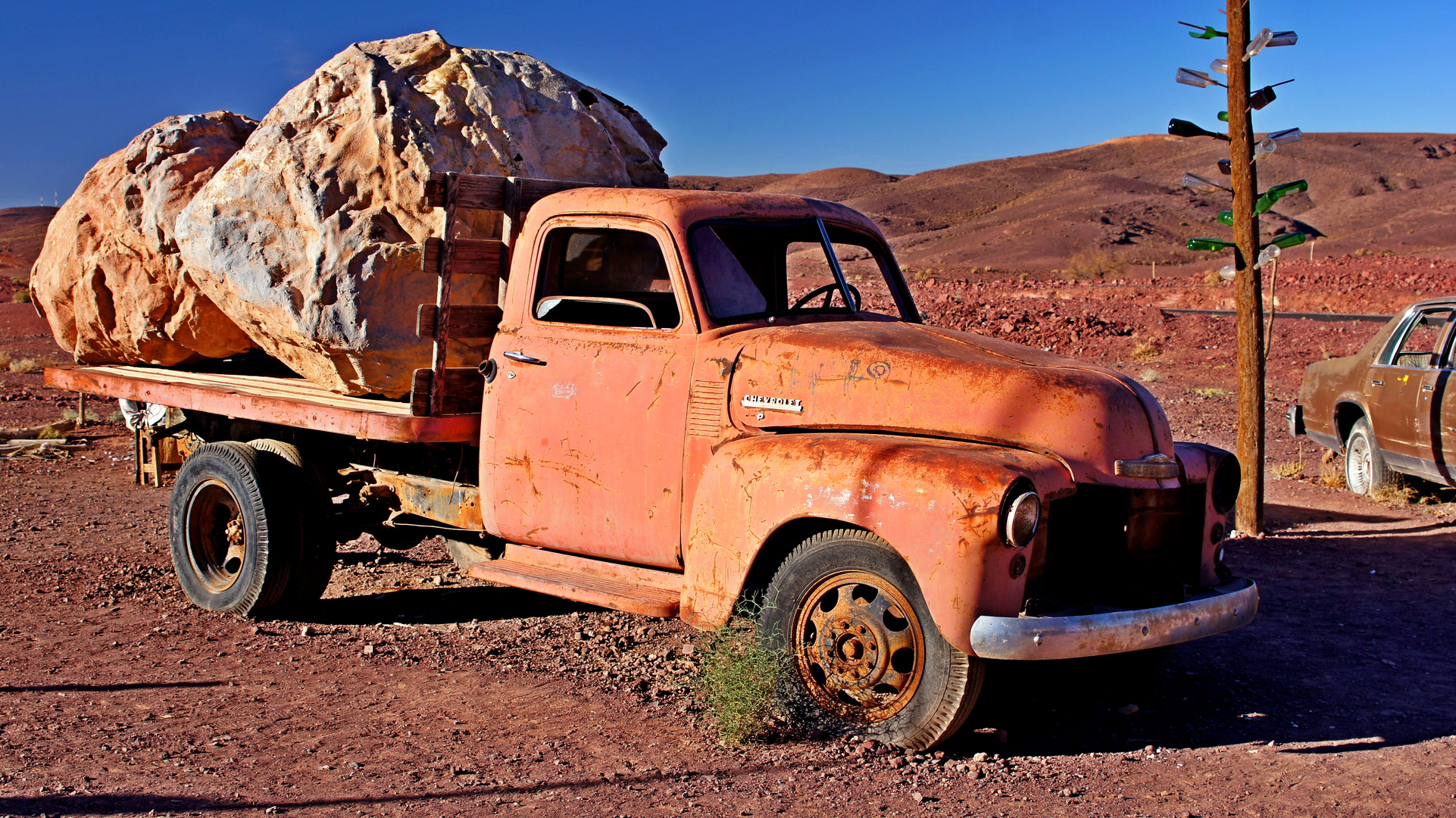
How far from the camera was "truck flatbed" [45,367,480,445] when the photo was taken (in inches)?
214

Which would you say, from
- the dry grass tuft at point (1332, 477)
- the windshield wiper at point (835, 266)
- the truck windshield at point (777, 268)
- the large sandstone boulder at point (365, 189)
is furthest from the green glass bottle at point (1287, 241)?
the large sandstone boulder at point (365, 189)

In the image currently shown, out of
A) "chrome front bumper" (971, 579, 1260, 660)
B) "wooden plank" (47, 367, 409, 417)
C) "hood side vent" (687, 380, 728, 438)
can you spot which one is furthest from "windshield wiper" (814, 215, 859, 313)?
"wooden plank" (47, 367, 409, 417)

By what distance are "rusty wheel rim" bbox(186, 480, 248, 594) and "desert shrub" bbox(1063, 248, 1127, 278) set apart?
41298mm

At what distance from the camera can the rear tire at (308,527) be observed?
20.3 feet

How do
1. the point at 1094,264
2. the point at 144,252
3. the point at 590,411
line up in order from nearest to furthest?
1. the point at 590,411
2. the point at 144,252
3. the point at 1094,264

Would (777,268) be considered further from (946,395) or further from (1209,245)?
(1209,245)

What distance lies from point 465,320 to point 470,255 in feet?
0.99

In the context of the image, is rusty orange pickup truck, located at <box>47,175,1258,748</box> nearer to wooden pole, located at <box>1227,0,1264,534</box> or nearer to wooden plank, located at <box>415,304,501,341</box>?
wooden plank, located at <box>415,304,501,341</box>

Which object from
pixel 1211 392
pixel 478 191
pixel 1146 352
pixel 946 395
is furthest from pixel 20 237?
pixel 946 395

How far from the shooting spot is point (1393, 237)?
56.1 m

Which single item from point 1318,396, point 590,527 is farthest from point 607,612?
point 1318,396

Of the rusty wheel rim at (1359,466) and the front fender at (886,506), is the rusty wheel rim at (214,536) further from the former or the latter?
the rusty wheel rim at (1359,466)

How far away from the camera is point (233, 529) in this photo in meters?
6.46

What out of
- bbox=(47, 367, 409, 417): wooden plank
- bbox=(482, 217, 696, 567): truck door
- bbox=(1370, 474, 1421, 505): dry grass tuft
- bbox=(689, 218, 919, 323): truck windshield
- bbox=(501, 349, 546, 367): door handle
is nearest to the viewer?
bbox=(482, 217, 696, 567): truck door
